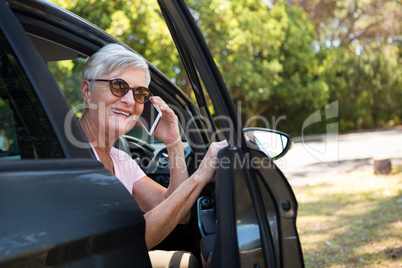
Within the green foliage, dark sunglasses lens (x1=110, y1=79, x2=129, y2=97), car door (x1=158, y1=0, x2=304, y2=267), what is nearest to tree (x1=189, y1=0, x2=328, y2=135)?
the green foliage

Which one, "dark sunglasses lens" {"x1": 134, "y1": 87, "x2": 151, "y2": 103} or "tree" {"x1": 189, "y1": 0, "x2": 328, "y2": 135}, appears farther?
"tree" {"x1": 189, "y1": 0, "x2": 328, "y2": 135}

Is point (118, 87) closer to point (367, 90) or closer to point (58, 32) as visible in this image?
point (58, 32)

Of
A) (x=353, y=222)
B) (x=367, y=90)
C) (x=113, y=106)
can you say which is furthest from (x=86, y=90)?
(x=367, y=90)

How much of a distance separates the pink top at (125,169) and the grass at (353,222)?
7.72 ft

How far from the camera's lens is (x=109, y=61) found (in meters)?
1.93

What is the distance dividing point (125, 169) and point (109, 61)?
0.63 m

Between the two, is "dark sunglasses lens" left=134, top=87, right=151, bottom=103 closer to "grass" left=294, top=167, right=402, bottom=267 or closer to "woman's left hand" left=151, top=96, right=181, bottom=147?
"woman's left hand" left=151, top=96, right=181, bottom=147

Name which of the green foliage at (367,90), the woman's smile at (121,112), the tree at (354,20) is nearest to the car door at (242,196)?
the woman's smile at (121,112)

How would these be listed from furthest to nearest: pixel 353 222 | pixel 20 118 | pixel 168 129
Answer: pixel 353 222, pixel 168 129, pixel 20 118

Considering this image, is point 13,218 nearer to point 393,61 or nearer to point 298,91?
point 298,91

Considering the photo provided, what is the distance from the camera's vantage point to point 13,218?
40.8 inches

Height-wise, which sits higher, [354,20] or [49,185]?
[354,20]

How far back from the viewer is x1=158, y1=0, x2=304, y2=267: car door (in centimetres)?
141

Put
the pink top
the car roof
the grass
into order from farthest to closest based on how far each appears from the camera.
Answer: the grass
the pink top
the car roof
